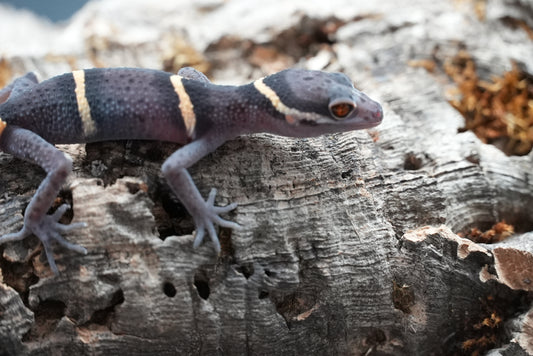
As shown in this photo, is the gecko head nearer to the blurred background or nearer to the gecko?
the gecko

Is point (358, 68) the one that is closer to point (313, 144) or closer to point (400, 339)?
point (313, 144)

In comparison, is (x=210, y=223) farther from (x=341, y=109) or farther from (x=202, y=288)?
(x=341, y=109)

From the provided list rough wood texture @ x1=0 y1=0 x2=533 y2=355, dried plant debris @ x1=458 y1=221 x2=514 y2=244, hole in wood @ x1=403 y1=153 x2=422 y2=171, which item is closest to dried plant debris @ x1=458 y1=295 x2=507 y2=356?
rough wood texture @ x1=0 y1=0 x2=533 y2=355

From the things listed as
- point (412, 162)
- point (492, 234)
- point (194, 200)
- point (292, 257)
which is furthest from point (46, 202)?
point (492, 234)

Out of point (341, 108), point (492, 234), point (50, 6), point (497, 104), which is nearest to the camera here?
point (341, 108)

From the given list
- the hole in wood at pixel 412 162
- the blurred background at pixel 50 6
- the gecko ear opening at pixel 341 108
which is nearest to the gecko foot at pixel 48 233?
the gecko ear opening at pixel 341 108

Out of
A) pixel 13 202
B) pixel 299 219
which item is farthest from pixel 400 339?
pixel 13 202

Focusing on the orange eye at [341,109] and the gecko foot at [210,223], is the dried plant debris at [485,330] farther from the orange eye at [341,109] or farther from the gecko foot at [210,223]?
the gecko foot at [210,223]
